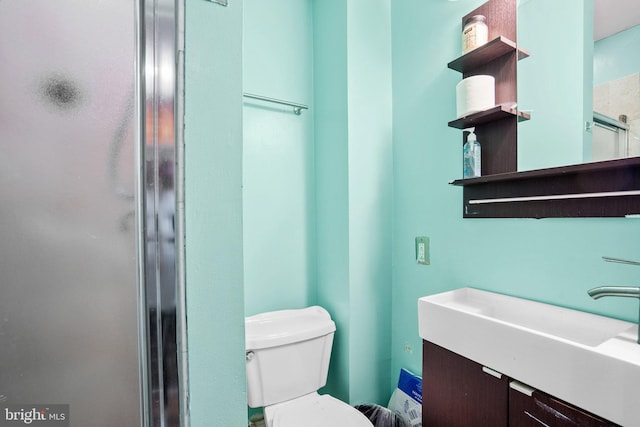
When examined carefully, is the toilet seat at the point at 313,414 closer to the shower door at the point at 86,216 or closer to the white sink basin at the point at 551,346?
the white sink basin at the point at 551,346

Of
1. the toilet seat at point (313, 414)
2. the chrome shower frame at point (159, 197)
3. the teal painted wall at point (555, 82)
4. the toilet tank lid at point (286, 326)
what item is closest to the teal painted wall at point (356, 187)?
the toilet tank lid at point (286, 326)

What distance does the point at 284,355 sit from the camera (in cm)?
122

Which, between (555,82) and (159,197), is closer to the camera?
(159,197)

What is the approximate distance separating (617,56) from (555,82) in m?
0.15

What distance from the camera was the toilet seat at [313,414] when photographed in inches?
42.9

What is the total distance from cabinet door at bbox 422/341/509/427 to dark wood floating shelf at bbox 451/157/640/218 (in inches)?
21.1

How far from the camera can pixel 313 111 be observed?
63.7 inches

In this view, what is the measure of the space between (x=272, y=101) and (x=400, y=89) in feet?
2.21

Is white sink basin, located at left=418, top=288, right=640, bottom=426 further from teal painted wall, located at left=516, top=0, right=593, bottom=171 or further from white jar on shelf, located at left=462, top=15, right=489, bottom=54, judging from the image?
white jar on shelf, located at left=462, top=15, right=489, bottom=54

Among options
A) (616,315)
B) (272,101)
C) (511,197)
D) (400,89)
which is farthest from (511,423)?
(272,101)

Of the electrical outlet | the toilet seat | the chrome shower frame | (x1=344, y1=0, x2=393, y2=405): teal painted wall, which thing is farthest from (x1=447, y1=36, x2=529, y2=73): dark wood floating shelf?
the toilet seat

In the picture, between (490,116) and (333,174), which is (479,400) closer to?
(490,116)

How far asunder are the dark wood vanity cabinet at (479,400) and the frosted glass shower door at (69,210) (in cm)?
88
